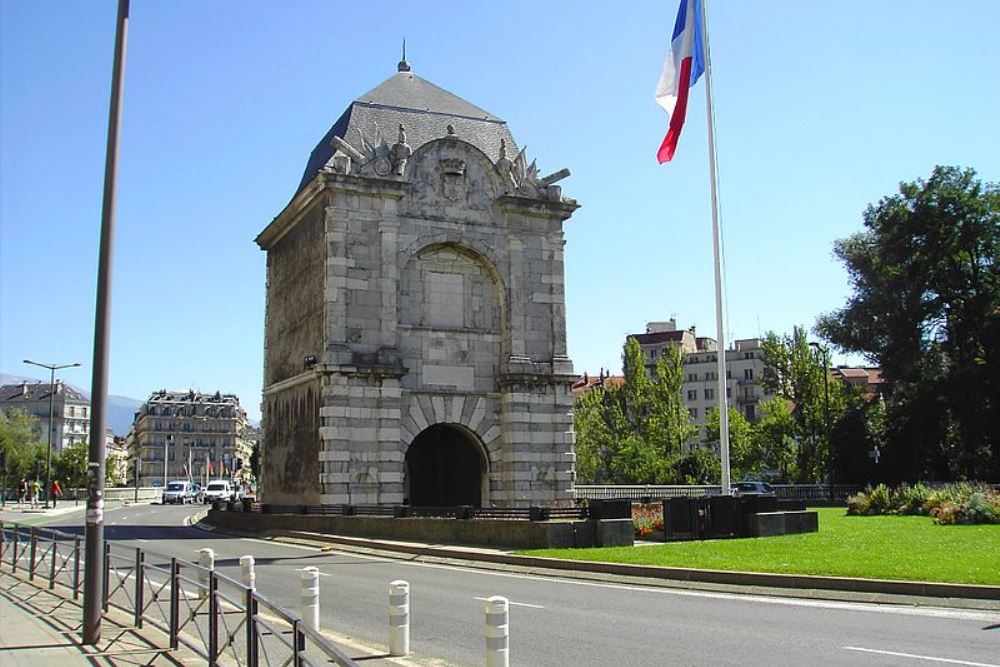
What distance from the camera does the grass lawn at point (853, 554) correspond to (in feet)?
55.5

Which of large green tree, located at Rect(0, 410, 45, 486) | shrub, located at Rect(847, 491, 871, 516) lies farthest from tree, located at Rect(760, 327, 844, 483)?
large green tree, located at Rect(0, 410, 45, 486)

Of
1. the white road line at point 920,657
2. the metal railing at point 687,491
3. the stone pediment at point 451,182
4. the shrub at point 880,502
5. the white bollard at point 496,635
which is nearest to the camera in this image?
the white bollard at point 496,635

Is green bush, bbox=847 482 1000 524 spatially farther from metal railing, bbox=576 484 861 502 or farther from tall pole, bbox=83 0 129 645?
tall pole, bbox=83 0 129 645

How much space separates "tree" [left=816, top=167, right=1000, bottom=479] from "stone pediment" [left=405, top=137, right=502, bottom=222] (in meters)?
30.3

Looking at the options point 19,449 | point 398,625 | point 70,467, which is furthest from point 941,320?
point 70,467

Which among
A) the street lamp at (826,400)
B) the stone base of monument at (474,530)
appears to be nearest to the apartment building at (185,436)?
the street lamp at (826,400)

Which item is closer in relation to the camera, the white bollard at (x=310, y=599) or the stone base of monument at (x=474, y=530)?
the white bollard at (x=310, y=599)

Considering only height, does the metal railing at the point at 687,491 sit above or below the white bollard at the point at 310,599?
below

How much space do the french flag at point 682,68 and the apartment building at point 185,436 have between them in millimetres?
155700

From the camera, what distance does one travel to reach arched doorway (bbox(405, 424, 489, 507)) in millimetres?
38156

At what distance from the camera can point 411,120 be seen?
38.8 m

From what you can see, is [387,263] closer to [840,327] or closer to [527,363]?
[527,363]

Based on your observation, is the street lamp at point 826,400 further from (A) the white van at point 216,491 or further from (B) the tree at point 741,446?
(A) the white van at point 216,491

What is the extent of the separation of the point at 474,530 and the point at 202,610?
15232 mm
